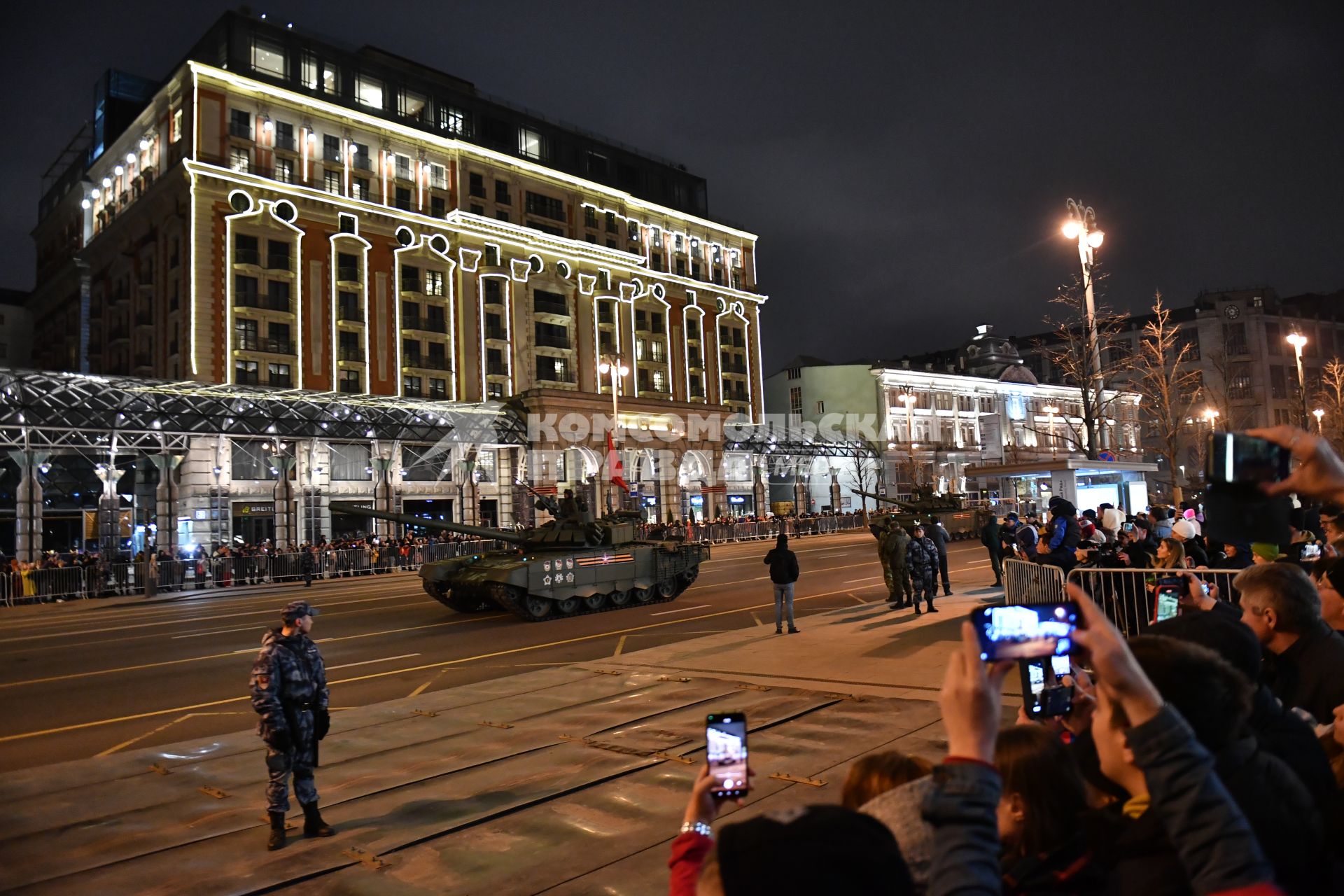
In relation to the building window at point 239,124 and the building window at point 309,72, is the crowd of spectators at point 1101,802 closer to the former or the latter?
the building window at point 239,124

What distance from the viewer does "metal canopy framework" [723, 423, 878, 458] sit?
2099 inches

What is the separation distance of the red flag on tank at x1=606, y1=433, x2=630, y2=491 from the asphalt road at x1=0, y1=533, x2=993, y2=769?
5598mm

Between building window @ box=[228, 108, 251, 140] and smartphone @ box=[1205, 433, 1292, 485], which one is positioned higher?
building window @ box=[228, 108, 251, 140]

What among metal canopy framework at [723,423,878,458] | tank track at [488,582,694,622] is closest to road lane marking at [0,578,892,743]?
tank track at [488,582,694,622]

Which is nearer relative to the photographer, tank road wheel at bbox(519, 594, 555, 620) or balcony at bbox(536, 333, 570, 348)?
tank road wheel at bbox(519, 594, 555, 620)

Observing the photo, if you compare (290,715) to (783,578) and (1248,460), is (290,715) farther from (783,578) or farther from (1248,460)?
(783,578)

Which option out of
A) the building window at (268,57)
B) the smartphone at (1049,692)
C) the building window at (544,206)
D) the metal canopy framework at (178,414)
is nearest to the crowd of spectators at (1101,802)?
the smartphone at (1049,692)

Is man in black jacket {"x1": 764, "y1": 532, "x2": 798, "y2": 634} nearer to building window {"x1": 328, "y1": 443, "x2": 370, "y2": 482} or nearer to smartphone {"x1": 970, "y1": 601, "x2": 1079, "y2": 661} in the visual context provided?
smartphone {"x1": 970, "y1": 601, "x2": 1079, "y2": 661}

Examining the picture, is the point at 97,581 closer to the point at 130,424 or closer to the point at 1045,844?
the point at 130,424

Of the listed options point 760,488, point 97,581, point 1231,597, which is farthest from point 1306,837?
point 760,488

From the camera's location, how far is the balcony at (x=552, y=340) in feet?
185

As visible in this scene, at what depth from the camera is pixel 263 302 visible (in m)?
43.8

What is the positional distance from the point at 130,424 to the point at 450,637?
18770 mm

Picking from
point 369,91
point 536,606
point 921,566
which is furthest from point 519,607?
point 369,91
